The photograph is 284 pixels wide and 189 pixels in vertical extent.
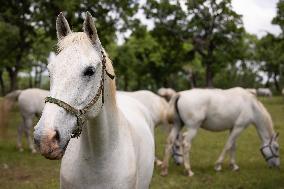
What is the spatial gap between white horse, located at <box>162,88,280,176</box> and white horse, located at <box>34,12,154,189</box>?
20.4 feet

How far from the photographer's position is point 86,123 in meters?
3.01

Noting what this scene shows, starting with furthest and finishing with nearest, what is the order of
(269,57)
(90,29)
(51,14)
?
(269,57) < (51,14) < (90,29)

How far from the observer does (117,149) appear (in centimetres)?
314

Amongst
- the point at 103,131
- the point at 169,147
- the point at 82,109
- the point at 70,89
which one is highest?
the point at 70,89

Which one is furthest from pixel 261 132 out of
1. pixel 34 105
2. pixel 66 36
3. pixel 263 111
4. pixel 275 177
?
pixel 66 36

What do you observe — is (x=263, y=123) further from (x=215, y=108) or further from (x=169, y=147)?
(x=169, y=147)

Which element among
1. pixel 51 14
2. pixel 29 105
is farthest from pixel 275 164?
pixel 51 14

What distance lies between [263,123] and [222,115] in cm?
106

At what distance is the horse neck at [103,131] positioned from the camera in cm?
302

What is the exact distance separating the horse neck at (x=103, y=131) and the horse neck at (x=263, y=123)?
7.91 m

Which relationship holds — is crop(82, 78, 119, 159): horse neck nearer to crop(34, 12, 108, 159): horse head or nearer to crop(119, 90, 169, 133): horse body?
crop(34, 12, 108, 159): horse head

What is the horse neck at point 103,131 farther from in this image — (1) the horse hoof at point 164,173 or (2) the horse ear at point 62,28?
(1) the horse hoof at point 164,173

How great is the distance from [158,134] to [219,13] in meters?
12.5

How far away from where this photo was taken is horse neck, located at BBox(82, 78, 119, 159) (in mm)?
3020
